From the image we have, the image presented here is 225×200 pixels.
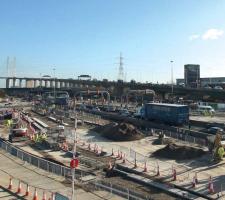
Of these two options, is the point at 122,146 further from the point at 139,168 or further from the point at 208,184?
the point at 208,184

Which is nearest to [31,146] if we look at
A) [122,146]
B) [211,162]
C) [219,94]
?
[122,146]

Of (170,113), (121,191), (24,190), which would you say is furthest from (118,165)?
(170,113)

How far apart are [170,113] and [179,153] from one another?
25727 mm

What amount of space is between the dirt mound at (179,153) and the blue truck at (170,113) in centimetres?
2366

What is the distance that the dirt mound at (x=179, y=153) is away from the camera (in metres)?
Result: 38.1

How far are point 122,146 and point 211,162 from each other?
45.0 feet

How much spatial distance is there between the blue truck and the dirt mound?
2366 centimetres

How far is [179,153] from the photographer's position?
127ft

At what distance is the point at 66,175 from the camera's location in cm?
2977

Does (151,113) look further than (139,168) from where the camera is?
Yes

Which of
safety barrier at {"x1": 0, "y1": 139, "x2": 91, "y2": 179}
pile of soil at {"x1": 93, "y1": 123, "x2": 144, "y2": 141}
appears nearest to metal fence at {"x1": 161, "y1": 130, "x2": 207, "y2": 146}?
pile of soil at {"x1": 93, "y1": 123, "x2": 144, "y2": 141}

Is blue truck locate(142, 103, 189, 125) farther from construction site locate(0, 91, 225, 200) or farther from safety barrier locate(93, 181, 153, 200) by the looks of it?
safety barrier locate(93, 181, 153, 200)

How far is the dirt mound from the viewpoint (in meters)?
38.1

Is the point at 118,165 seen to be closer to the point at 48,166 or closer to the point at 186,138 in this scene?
the point at 48,166
